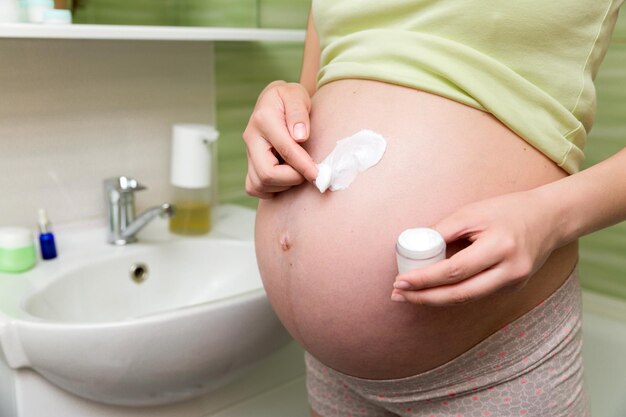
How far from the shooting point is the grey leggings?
628 millimetres

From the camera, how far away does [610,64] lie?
103cm

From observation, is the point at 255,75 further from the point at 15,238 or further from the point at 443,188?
the point at 443,188

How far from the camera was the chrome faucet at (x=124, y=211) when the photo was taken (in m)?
1.12

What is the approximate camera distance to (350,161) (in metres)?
0.61

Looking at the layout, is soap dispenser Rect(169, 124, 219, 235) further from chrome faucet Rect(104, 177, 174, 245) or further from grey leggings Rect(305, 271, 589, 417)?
grey leggings Rect(305, 271, 589, 417)

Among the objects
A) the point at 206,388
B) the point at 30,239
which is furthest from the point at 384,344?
the point at 30,239

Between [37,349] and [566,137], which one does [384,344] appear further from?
[37,349]

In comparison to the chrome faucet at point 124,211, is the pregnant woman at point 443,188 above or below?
above

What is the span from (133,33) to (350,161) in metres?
0.58

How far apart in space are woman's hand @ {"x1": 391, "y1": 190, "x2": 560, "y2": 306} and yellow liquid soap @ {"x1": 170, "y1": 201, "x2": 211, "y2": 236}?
30.0 inches

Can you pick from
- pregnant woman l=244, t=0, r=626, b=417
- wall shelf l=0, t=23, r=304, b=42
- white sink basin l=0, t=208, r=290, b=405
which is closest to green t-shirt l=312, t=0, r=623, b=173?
pregnant woman l=244, t=0, r=626, b=417

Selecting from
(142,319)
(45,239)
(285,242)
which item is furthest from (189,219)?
(285,242)

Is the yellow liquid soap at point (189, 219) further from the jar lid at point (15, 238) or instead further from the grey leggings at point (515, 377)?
the grey leggings at point (515, 377)

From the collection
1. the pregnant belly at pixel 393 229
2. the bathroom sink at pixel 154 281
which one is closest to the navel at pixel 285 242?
the pregnant belly at pixel 393 229
